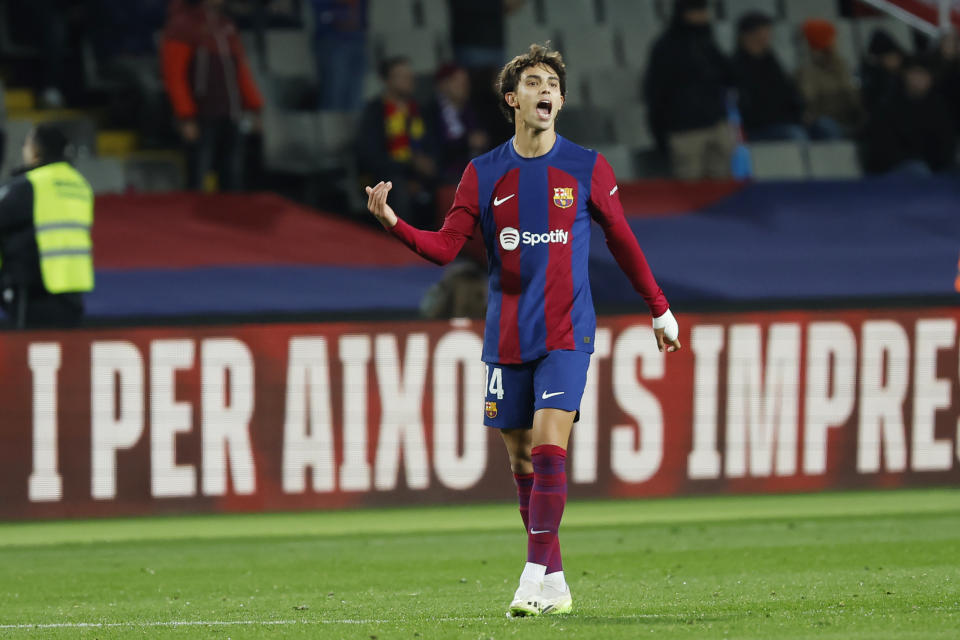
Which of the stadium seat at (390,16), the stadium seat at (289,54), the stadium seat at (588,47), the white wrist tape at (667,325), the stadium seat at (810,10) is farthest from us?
the stadium seat at (810,10)

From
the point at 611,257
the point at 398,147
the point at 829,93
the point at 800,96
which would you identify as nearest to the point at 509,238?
the point at 611,257

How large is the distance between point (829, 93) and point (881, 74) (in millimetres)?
483

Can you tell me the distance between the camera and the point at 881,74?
1559cm

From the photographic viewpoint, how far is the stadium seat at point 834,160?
49.0 ft

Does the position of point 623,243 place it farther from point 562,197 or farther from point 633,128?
point 633,128

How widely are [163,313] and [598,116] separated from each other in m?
5.28

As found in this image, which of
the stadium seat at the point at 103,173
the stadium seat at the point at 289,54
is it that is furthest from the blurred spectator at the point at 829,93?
the stadium seat at the point at 103,173

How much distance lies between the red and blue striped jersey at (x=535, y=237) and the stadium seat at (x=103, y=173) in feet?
26.2

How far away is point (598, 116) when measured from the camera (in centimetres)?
1519

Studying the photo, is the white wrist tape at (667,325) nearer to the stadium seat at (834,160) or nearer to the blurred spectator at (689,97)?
the blurred spectator at (689,97)

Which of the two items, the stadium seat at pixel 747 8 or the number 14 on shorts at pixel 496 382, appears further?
the stadium seat at pixel 747 8

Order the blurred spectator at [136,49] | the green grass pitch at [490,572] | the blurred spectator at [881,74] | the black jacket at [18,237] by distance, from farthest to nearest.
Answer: the blurred spectator at [881,74] → the blurred spectator at [136,49] → the black jacket at [18,237] → the green grass pitch at [490,572]

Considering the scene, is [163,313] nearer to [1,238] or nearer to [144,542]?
[1,238]

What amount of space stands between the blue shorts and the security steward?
460 centimetres
